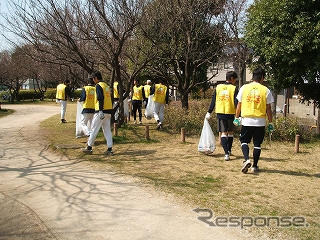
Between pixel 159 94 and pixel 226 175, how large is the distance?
5947mm

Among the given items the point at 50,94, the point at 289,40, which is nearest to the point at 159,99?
the point at 289,40

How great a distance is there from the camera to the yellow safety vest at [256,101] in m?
6.06

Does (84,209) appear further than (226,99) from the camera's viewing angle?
No

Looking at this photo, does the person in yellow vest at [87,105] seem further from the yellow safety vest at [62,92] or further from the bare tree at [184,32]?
the yellow safety vest at [62,92]

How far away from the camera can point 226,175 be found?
6055 mm

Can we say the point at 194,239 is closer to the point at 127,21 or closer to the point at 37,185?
the point at 37,185

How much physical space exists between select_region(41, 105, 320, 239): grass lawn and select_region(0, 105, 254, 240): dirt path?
411 millimetres

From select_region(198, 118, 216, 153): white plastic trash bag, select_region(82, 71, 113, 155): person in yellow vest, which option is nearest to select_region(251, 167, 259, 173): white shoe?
select_region(198, 118, 216, 153): white plastic trash bag

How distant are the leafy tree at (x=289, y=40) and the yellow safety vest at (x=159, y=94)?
10.9ft

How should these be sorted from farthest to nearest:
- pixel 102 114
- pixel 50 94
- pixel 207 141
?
pixel 50 94
pixel 207 141
pixel 102 114

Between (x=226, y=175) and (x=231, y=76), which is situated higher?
(x=231, y=76)

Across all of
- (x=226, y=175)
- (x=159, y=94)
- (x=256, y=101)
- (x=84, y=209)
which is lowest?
(x=84, y=209)

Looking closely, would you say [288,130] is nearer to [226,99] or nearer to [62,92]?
[226,99]

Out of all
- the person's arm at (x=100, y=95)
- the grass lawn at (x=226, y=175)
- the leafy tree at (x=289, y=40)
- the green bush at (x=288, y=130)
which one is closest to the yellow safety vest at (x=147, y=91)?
the grass lawn at (x=226, y=175)
